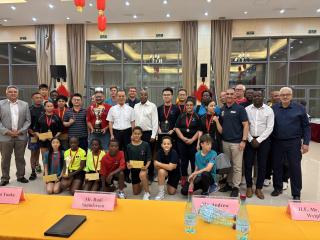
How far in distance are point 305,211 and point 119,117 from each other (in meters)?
3.25

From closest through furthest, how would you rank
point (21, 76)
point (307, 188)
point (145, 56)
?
point (307, 188)
point (145, 56)
point (21, 76)

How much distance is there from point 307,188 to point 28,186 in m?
4.53

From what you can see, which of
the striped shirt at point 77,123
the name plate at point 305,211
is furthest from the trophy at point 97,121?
the name plate at point 305,211

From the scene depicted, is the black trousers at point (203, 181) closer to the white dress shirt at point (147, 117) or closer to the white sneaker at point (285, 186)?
the white dress shirt at point (147, 117)

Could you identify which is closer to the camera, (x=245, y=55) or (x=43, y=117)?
(x=43, y=117)

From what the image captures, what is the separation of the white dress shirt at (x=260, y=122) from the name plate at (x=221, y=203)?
228 cm

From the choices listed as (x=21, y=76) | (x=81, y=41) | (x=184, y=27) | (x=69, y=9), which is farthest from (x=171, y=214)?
(x=21, y=76)

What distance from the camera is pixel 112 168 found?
3.79m

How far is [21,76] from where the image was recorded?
11.9 meters

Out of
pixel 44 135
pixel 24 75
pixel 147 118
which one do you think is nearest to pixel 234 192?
pixel 147 118

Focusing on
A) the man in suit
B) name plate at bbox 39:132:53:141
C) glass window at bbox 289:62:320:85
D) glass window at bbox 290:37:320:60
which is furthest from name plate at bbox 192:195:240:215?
glass window at bbox 290:37:320:60

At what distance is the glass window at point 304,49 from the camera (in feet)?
34.3

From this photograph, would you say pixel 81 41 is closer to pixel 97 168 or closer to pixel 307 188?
pixel 97 168

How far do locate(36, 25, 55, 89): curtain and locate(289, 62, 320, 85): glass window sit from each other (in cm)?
995
